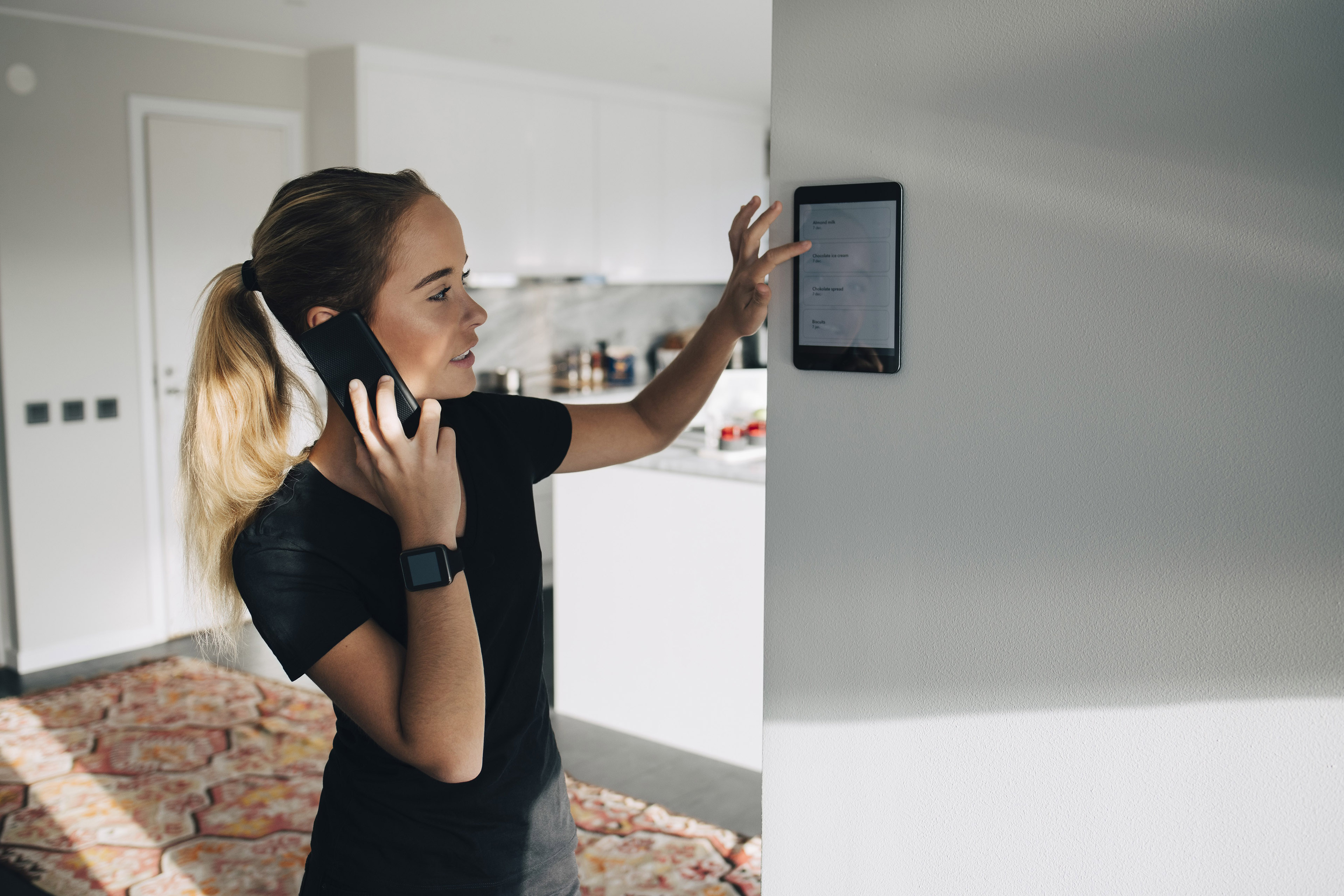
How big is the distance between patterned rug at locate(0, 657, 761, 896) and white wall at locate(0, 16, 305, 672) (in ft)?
1.89

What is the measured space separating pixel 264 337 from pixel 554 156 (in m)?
4.20

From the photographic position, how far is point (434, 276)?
1204 mm

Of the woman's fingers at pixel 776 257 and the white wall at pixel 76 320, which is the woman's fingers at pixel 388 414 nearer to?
the woman's fingers at pixel 776 257

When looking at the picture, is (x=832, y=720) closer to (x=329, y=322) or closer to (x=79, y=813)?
(x=329, y=322)

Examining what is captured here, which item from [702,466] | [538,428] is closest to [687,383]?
[538,428]

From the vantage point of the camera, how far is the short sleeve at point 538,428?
1436mm

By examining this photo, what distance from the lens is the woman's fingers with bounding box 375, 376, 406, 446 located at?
1105 mm

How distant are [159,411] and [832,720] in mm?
4000

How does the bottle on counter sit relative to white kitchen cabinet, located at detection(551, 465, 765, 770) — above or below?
above

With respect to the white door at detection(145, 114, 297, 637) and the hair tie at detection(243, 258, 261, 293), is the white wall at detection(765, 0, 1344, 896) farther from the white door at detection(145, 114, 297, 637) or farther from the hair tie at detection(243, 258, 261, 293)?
the white door at detection(145, 114, 297, 637)

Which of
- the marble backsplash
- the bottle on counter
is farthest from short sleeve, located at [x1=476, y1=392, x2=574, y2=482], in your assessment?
the bottle on counter

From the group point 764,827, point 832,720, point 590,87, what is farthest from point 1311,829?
point 590,87

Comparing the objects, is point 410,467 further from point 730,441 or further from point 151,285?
point 151,285

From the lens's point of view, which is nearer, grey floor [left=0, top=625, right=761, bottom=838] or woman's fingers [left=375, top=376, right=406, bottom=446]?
woman's fingers [left=375, top=376, right=406, bottom=446]
